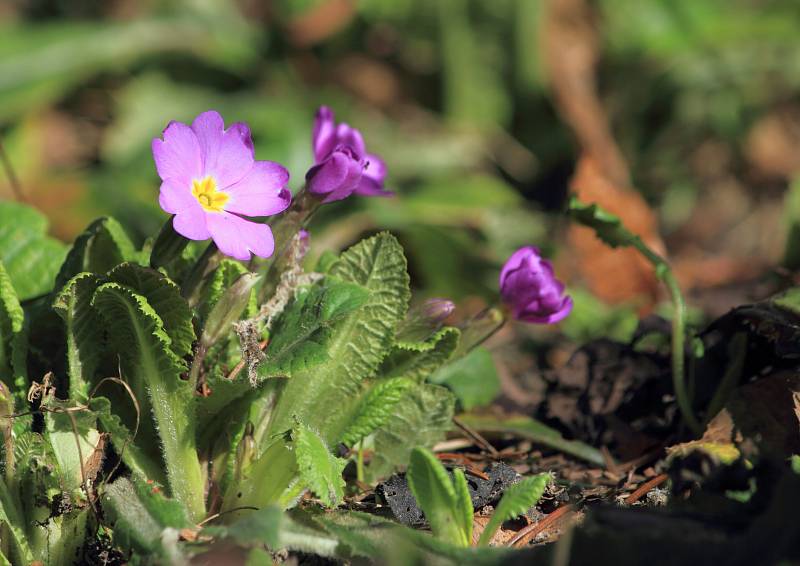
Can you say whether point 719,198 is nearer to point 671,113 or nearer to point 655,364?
point 671,113

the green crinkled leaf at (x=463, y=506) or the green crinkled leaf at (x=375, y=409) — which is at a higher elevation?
the green crinkled leaf at (x=375, y=409)

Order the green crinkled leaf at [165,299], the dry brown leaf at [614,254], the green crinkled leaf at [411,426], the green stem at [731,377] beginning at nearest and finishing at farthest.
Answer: the green crinkled leaf at [165,299] → the green crinkled leaf at [411,426] → the green stem at [731,377] → the dry brown leaf at [614,254]

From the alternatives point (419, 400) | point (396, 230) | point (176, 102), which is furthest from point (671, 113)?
point (419, 400)

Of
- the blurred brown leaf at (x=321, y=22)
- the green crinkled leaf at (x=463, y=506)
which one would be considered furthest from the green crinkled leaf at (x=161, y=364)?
the blurred brown leaf at (x=321, y=22)

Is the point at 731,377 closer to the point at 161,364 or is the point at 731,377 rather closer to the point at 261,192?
the point at 261,192

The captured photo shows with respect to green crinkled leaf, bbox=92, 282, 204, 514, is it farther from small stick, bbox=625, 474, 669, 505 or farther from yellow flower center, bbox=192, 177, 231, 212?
small stick, bbox=625, 474, 669, 505

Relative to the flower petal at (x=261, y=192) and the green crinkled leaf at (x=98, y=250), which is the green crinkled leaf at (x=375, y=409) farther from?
the green crinkled leaf at (x=98, y=250)
